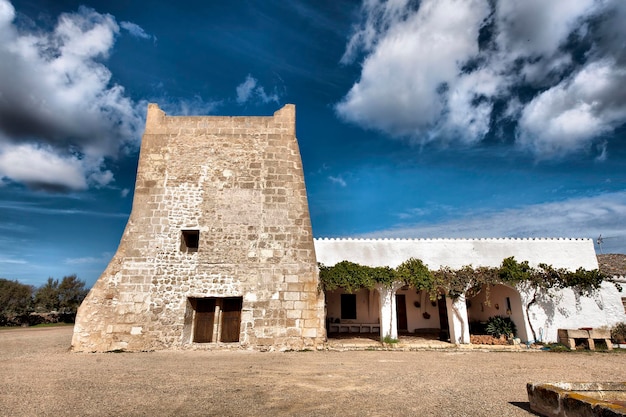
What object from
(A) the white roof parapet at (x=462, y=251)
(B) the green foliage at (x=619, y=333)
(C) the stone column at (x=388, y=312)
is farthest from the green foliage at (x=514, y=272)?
(C) the stone column at (x=388, y=312)

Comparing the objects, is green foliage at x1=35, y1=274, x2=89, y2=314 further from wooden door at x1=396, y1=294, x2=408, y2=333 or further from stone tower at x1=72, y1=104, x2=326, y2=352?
wooden door at x1=396, y1=294, x2=408, y2=333

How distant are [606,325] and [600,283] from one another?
1448 millimetres

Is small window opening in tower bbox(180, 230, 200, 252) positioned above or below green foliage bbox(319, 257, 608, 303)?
above

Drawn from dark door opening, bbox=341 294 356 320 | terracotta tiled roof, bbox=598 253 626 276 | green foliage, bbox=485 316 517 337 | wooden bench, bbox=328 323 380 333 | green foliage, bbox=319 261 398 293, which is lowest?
wooden bench, bbox=328 323 380 333

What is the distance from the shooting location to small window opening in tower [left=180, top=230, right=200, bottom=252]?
10.5 metres

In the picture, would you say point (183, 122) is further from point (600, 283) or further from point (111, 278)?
point (600, 283)

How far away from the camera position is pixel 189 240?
10898 millimetres

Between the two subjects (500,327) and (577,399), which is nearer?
(577,399)

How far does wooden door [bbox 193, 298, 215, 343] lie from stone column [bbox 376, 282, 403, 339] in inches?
218

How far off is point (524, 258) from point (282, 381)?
10.5 m

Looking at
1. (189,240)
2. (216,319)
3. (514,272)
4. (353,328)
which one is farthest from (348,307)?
(189,240)

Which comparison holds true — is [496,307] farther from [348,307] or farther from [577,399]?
[577,399]

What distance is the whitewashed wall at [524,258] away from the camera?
11680 mm

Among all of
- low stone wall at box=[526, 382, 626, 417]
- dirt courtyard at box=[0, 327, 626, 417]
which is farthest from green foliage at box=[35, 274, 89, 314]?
low stone wall at box=[526, 382, 626, 417]
